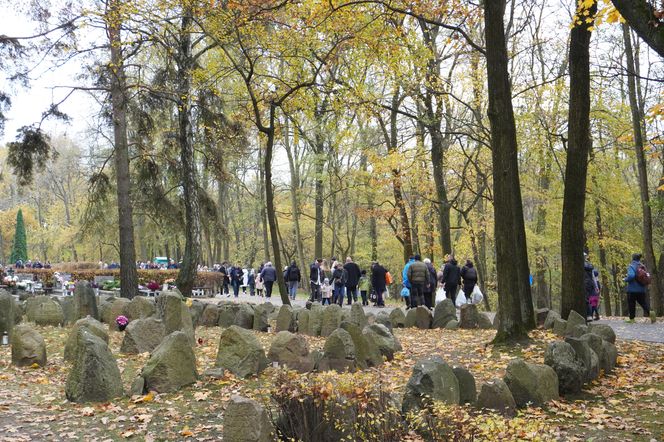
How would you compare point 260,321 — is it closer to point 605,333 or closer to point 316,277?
point 605,333

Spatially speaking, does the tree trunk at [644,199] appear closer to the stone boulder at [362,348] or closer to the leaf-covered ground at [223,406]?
the leaf-covered ground at [223,406]

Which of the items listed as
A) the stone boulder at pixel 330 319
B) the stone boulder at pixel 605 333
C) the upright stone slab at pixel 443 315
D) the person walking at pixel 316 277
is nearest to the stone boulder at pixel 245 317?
the stone boulder at pixel 330 319

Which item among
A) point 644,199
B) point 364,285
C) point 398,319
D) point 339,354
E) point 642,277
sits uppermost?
point 644,199

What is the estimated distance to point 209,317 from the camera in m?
13.4

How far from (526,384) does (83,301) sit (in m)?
10.1

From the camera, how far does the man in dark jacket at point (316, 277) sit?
21208 mm

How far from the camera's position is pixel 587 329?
29.1 feet

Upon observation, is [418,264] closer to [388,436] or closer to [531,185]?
[531,185]

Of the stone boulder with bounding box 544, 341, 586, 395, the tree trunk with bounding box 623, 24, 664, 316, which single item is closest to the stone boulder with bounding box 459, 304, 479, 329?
the stone boulder with bounding box 544, 341, 586, 395

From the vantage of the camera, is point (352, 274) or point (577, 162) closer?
point (577, 162)

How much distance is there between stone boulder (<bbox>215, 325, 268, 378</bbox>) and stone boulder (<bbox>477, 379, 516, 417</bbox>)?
2.91 metres

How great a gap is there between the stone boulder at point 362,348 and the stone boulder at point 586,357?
2486mm

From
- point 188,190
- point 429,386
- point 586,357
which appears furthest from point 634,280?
point 188,190

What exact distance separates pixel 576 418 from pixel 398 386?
197cm
